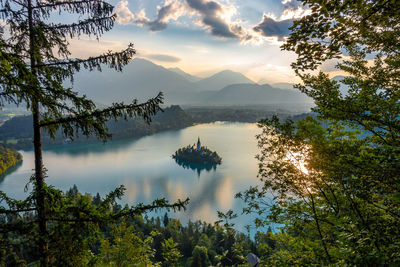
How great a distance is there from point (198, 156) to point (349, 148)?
84801 millimetres

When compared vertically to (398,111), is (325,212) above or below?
below

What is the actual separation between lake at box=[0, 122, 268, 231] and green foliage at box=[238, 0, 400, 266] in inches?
1558

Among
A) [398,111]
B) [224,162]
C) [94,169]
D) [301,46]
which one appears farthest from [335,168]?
[94,169]

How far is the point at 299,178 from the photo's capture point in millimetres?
5379

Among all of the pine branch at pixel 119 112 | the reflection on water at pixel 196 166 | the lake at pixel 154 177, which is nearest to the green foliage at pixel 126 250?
the pine branch at pixel 119 112

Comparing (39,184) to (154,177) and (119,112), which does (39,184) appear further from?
(154,177)

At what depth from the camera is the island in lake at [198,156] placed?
84850 mm

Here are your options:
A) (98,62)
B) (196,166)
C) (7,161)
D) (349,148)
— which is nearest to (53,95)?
(98,62)

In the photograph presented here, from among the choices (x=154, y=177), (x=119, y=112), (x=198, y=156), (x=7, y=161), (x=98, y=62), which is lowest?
(x=154, y=177)

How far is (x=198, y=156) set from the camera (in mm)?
88250

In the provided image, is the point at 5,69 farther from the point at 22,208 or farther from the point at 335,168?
the point at 335,168

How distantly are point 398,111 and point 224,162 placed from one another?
3230 inches

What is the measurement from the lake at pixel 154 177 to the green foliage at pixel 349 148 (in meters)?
39.6

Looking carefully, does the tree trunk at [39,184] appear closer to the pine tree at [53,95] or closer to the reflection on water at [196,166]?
the pine tree at [53,95]
